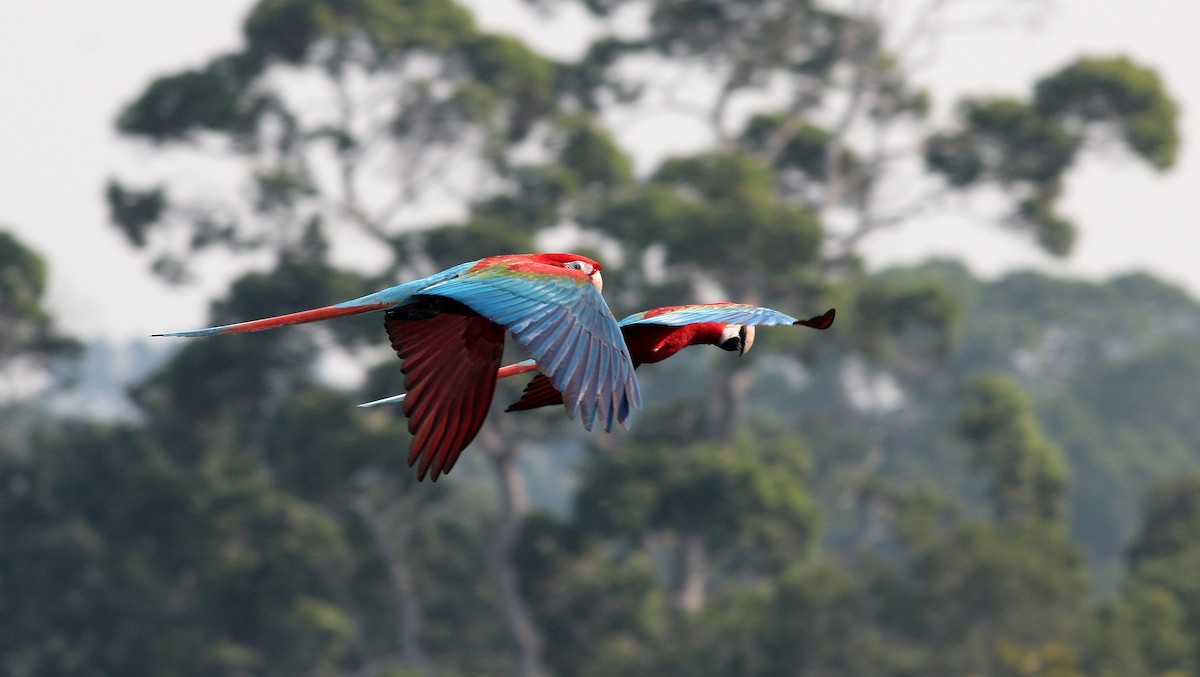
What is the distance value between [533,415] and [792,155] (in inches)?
193

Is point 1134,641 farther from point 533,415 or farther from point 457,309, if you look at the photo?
point 457,309

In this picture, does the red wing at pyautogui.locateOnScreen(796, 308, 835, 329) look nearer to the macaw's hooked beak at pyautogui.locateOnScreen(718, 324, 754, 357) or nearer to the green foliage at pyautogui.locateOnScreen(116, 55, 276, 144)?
the macaw's hooked beak at pyautogui.locateOnScreen(718, 324, 754, 357)

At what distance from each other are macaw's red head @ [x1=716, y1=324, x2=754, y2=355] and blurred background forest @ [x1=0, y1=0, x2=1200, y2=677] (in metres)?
12.3

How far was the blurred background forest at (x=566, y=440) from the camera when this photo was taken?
16.9 meters

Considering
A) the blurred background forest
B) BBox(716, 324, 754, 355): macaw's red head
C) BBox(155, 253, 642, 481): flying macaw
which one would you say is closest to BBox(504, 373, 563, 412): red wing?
BBox(155, 253, 642, 481): flying macaw

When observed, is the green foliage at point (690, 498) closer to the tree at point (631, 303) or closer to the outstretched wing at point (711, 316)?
the tree at point (631, 303)

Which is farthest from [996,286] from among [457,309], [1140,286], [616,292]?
[457,309]

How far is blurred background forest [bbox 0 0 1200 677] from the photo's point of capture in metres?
16.9

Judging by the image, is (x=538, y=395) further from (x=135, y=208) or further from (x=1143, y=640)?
(x=135, y=208)

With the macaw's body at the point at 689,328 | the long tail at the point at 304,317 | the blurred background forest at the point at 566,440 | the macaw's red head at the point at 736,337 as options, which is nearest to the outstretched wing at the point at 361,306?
the long tail at the point at 304,317

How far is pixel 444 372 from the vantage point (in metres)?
3.46

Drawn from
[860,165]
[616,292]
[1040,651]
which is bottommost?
[1040,651]

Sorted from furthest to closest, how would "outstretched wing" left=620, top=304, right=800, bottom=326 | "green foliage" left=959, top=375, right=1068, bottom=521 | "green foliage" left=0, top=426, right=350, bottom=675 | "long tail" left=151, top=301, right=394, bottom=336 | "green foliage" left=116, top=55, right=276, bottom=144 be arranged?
1. "green foliage" left=116, top=55, right=276, bottom=144
2. "green foliage" left=959, top=375, right=1068, bottom=521
3. "green foliage" left=0, top=426, right=350, bottom=675
4. "outstretched wing" left=620, top=304, right=800, bottom=326
5. "long tail" left=151, top=301, right=394, bottom=336

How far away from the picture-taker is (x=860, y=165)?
20.8m
